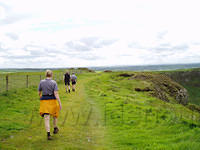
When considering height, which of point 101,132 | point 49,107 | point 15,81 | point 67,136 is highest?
point 15,81

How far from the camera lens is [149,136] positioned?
8617 mm

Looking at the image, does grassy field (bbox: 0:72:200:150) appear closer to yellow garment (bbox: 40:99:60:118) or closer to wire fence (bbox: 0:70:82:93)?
yellow garment (bbox: 40:99:60:118)

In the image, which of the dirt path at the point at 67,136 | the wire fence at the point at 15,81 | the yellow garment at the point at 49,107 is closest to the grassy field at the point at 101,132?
the dirt path at the point at 67,136

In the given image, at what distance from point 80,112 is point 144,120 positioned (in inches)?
173

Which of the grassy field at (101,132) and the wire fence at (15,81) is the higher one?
the wire fence at (15,81)

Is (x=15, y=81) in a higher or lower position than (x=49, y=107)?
higher

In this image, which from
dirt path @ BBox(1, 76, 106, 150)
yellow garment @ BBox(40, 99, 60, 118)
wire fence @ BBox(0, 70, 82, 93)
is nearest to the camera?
dirt path @ BBox(1, 76, 106, 150)

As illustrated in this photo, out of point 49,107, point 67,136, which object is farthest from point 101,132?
point 49,107

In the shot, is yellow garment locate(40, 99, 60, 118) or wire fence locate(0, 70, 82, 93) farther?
wire fence locate(0, 70, 82, 93)

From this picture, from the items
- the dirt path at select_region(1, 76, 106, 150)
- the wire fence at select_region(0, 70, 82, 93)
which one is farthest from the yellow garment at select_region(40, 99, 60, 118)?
the wire fence at select_region(0, 70, 82, 93)

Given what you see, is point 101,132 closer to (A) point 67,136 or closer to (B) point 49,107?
(A) point 67,136

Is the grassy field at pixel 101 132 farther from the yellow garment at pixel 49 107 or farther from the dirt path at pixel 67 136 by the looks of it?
the yellow garment at pixel 49 107

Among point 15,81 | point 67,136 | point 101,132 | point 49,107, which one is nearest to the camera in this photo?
point 49,107

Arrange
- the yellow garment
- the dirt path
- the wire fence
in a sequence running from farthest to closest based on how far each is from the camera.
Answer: the wire fence, the yellow garment, the dirt path
